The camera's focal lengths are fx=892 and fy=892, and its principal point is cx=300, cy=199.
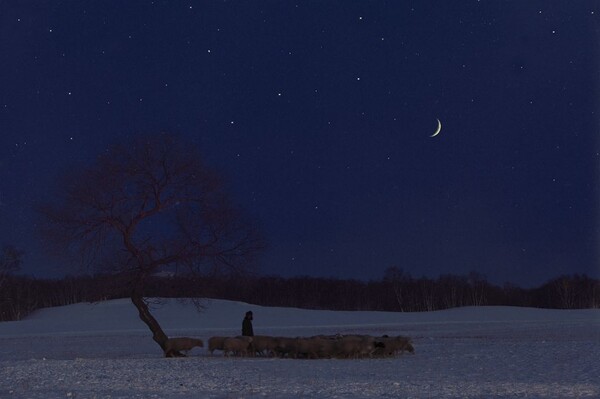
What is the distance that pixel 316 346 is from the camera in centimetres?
2662

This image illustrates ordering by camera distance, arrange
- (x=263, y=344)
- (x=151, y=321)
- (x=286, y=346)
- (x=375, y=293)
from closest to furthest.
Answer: (x=286, y=346), (x=263, y=344), (x=151, y=321), (x=375, y=293)

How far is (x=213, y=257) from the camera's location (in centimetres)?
2908

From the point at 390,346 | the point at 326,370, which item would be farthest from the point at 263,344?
the point at 326,370

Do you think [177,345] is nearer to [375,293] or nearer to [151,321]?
[151,321]

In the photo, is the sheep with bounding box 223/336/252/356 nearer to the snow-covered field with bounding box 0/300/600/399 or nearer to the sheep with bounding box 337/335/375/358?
the snow-covered field with bounding box 0/300/600/399

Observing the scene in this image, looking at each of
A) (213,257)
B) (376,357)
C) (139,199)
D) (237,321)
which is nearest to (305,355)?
(376,357)

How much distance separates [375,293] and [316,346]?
62.6 m

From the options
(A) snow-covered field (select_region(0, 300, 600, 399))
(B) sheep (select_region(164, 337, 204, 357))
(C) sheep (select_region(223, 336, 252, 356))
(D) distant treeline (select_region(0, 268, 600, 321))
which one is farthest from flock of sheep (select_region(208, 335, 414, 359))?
(D) distant treeline (select_region(0, 268, 600, 321))

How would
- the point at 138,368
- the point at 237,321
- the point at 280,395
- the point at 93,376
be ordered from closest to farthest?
the point at 280,395
the point at 93,376
the point at 138,368
the point at 237,321

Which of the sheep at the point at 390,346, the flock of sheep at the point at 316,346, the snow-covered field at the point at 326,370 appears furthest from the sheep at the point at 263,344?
the sheep at the point at 390,346

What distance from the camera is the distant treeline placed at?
81.4 m

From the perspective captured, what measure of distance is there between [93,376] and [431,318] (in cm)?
4161

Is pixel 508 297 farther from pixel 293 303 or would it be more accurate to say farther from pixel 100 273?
pixel 100 273

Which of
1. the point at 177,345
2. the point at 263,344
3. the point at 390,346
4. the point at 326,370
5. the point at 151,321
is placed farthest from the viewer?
the point at 151,321
